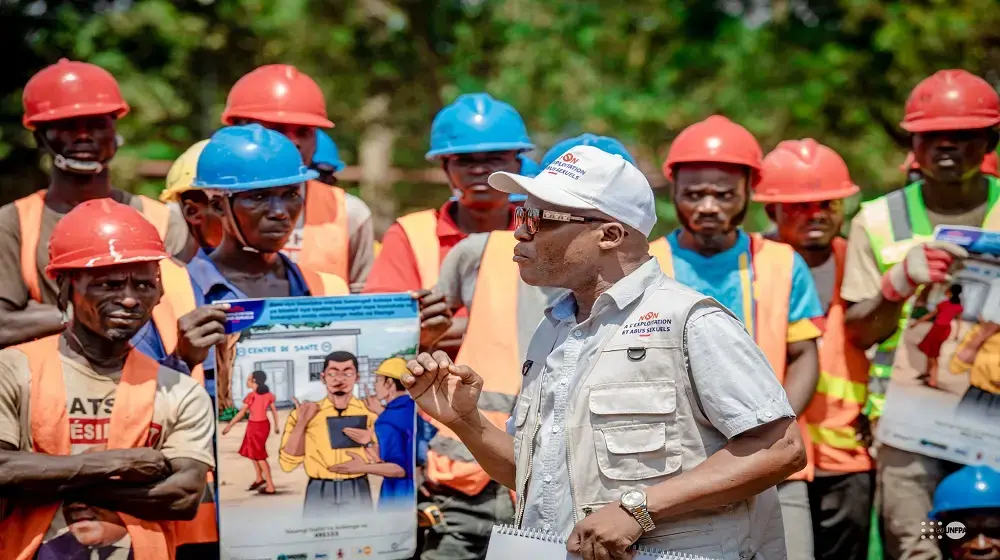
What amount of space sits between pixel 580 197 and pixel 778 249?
2389 millimetres

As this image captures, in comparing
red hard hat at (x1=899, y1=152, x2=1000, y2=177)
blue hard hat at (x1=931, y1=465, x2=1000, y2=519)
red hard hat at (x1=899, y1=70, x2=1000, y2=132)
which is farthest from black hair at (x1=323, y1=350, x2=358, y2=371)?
red hard hat at (x1=899, y1=152, x2=1000, y2=177)

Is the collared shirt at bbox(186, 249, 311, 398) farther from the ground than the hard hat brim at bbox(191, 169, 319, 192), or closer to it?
closer to it

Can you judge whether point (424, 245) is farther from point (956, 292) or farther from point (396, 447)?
point (956, 292)

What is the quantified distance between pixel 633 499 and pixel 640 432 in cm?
21

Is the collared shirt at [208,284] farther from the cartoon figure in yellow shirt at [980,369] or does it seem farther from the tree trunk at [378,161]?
the tree trunk at [378,161]

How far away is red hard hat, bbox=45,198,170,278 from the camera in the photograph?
4.77m

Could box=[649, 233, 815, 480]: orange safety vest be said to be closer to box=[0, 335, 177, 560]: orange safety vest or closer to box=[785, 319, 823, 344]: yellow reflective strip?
box=[785, 319, 823, 344]: yellow reflective strip

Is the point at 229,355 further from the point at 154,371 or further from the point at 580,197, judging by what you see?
the point at 580,197

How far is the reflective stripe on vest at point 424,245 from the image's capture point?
6203mm

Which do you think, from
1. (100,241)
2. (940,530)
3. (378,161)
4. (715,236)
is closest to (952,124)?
(715,236)

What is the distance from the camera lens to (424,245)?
6.27 metres

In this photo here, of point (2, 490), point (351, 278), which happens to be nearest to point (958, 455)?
point (351, 278)

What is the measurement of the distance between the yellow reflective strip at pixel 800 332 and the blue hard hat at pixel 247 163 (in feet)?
7.64

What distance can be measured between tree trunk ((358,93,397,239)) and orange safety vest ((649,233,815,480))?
31.1ft
